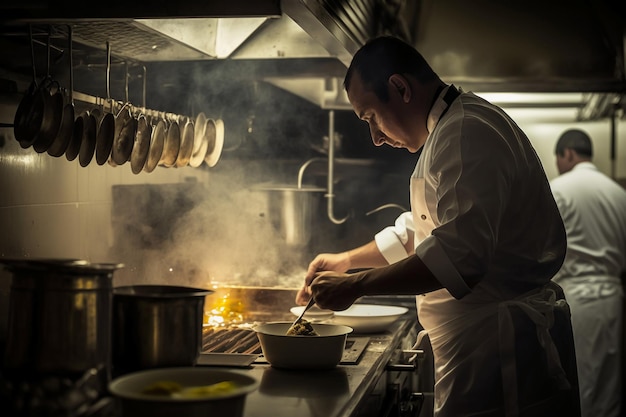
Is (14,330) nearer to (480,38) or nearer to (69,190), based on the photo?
(69,190)

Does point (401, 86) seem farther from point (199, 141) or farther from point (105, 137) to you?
point (199, 141)

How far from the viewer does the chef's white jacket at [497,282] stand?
2.04 metres

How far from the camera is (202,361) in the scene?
1978 millimetres

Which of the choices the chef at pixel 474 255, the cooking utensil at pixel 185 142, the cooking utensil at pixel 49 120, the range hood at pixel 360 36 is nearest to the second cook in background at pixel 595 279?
the range hood at pixel 360 36

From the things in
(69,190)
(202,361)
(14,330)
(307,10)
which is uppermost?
(307,10)

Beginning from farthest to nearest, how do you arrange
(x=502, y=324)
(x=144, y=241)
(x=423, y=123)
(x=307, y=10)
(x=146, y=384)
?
(x=144, y=241), (x=423, y=123), (x=502, y=324), (x=307, y=10), (x=146, y=384)

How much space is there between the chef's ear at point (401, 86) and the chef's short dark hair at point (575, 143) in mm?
2812

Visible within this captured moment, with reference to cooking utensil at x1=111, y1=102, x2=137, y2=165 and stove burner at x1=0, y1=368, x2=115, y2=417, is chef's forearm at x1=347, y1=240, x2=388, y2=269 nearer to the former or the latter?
cooking utensil at x1=111, y1=102, x2=137, y2=165

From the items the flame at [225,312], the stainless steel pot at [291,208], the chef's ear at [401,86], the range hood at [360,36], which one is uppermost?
the range hood at [360,36]

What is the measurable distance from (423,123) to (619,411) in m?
3.17

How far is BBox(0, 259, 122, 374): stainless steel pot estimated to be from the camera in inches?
55.6

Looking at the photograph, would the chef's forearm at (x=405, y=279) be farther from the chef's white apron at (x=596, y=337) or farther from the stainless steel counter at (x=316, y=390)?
the chef's white apron at (x=596, y=337)

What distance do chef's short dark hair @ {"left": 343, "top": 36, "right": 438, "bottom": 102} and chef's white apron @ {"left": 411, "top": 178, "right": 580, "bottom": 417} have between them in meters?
0.30

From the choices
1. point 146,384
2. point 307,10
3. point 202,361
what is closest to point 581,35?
point 307,10
